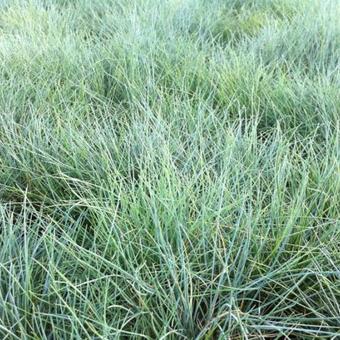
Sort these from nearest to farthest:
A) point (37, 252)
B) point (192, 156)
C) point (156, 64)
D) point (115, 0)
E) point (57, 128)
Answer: point (37, 252) < point (192, 156) < point (57, 128) < point (156, 64) < point (115, 0)

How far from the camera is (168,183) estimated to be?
0.88 m

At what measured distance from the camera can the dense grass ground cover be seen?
0.74 metres

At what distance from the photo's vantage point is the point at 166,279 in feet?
2.56

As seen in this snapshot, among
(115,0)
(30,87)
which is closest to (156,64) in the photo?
(30,87)

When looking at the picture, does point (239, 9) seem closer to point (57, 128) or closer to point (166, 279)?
point (57, 128)

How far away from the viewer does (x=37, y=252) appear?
860 mm

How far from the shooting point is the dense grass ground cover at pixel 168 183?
0.74 meters

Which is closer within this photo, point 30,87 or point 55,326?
point 55,326

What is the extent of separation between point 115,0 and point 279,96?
51.1 inches

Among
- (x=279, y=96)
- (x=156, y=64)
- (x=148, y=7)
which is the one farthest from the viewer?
(x=148, y=7)

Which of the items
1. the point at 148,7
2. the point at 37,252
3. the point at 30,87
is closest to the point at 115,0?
the point at 148,7

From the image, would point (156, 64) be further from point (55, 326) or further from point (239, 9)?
point (55, 326)

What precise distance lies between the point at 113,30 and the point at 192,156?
3.82 feet

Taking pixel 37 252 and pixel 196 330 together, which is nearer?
pixel 196 330
